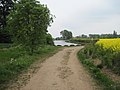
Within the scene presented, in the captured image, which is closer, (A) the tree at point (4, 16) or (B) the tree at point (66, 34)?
(A) the tree at point (4, 16)

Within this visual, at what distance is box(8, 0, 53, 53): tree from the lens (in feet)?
104

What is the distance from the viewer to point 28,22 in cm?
3206

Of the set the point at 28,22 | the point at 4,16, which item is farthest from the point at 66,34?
the point at 28,22

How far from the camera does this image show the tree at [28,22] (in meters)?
31.6

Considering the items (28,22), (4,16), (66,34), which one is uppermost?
(4,16)

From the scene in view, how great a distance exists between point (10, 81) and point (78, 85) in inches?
132

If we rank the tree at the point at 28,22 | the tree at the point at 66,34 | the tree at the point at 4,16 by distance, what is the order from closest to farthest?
the tree at the point at 28,22 < the tree at the point at 4,16 < the tree at the point at 66,34

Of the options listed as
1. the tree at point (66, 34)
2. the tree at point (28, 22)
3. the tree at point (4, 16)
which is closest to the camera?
the tree at point (28, 22)

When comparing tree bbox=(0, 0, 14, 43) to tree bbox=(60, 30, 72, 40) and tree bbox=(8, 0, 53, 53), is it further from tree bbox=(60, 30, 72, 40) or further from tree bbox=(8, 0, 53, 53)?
tree bbox=(60, 30, 72, 40)

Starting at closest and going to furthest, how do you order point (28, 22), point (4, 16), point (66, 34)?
1. point (28, 22)
2. point (4, 16)
3. point (66, 34)

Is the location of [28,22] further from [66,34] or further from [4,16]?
[66,34]

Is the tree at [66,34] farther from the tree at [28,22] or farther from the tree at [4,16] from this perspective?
the tree at [28,22]

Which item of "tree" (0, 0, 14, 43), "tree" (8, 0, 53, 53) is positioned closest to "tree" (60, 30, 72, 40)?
"tree" (0, 0, 14, 43)

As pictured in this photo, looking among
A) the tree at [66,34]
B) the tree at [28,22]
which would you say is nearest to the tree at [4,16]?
the tree at [28,22]
